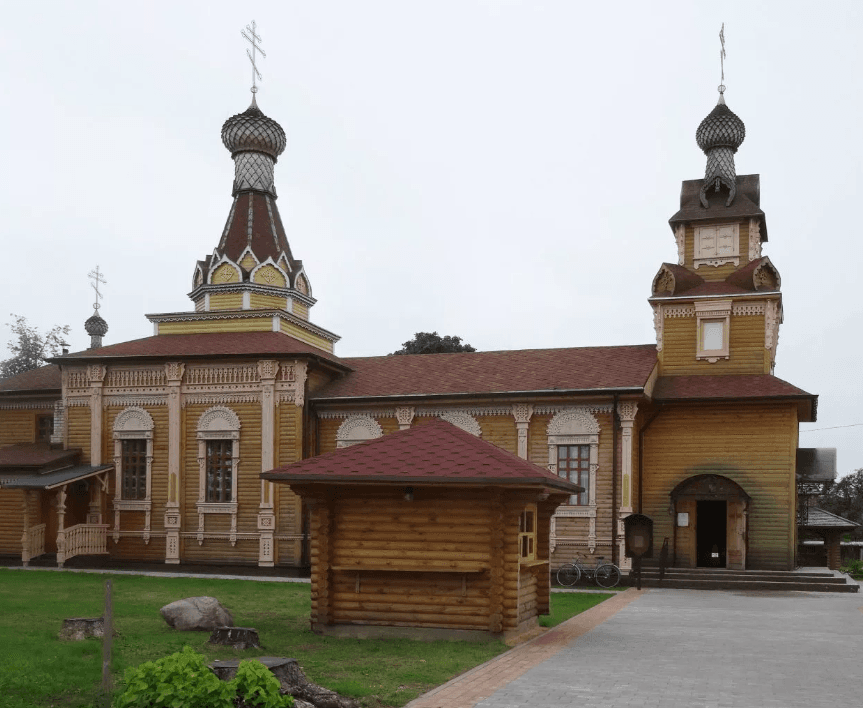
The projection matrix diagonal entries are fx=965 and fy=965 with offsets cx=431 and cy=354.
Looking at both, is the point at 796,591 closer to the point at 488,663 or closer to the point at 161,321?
the point at 488,663

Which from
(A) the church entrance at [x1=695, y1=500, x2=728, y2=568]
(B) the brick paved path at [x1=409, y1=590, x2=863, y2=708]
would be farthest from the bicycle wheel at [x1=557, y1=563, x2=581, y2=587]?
(B) the brick paved path at [x1=409, y1=590, x2=863, y2=708]

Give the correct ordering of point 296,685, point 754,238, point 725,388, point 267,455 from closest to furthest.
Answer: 1. point 296,685
2. point 725,388
3. point 267,455
4. point 754,238

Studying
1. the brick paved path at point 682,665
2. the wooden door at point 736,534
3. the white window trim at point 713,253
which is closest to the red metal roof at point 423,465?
the brick paved path at point 682,665

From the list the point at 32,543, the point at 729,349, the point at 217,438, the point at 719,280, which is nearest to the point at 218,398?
the point at 217,438

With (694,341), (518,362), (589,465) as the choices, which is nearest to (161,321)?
(518,362)

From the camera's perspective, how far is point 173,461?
26.0 m

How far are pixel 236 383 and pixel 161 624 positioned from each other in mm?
12466

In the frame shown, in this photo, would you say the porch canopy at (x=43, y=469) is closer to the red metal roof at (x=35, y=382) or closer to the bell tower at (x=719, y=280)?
the red metal roof at (x=35, y=382)

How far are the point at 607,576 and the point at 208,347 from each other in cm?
1227

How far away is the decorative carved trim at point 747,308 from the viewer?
25234mm

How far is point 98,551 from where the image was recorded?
25969 mm

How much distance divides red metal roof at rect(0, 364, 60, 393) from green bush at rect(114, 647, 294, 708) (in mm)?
24106

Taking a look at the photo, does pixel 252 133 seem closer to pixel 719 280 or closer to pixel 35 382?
pixel 35 382

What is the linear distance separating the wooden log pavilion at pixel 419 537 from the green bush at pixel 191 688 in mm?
5679
